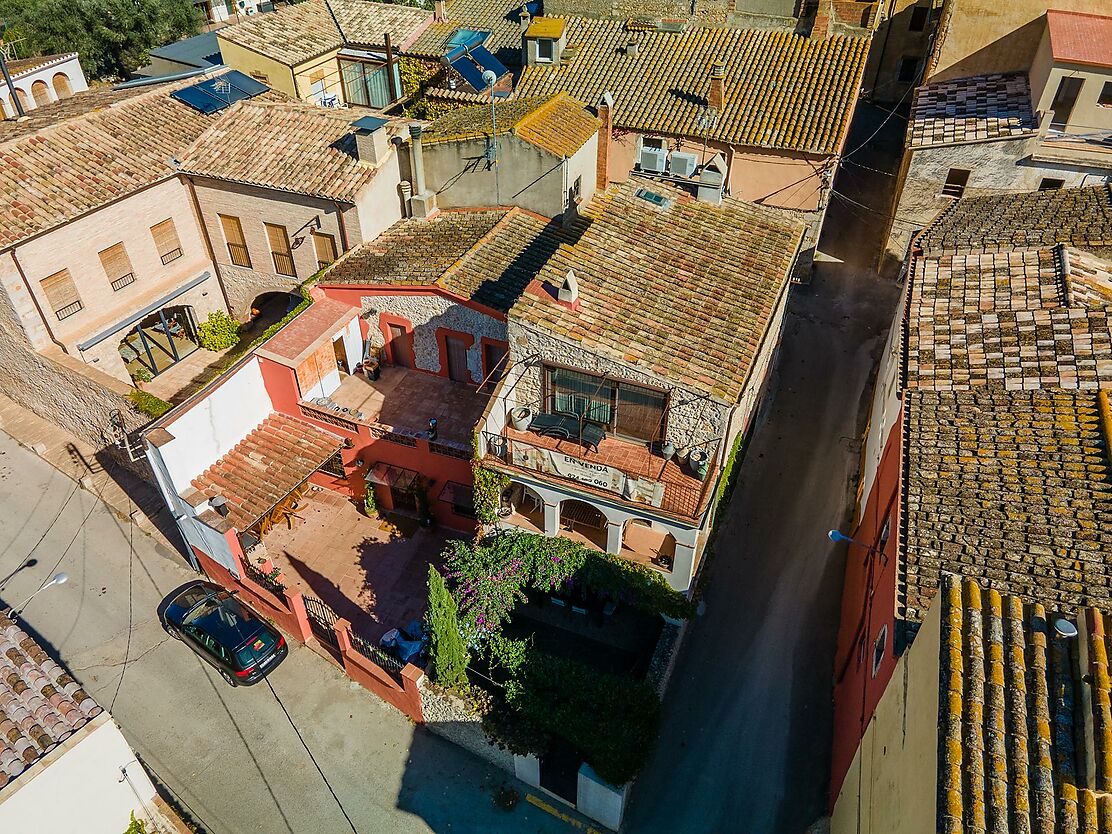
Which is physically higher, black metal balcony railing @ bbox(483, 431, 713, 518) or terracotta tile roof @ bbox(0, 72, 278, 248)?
terracotta tile roof @ bbox(0, 72, 278, 248)

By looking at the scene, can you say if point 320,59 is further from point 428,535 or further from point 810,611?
point 810,611

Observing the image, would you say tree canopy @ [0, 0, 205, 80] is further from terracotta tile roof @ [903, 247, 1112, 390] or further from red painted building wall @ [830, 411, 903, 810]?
red painted building wall @ [830, 411, 903, 810]

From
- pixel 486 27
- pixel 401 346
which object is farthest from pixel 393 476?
pixel 486 27

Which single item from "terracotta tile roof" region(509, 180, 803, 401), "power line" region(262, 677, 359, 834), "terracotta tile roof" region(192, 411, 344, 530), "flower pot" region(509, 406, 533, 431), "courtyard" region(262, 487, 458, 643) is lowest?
"power line" region(262, 677, 359, 834)

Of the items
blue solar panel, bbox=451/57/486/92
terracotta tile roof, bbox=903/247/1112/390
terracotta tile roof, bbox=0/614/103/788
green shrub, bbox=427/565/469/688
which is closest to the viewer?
terracotta tile roof, bbox=0/614/103/788

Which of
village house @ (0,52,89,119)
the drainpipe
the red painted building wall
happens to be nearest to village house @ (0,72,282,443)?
the drainpipe

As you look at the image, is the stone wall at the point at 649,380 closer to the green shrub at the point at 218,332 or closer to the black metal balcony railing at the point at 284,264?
the black metal balcony railing at the point at 284,264

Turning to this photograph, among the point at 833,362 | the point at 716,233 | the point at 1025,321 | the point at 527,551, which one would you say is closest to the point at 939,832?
the point at 527,551

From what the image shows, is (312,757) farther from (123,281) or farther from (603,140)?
(603,140)
